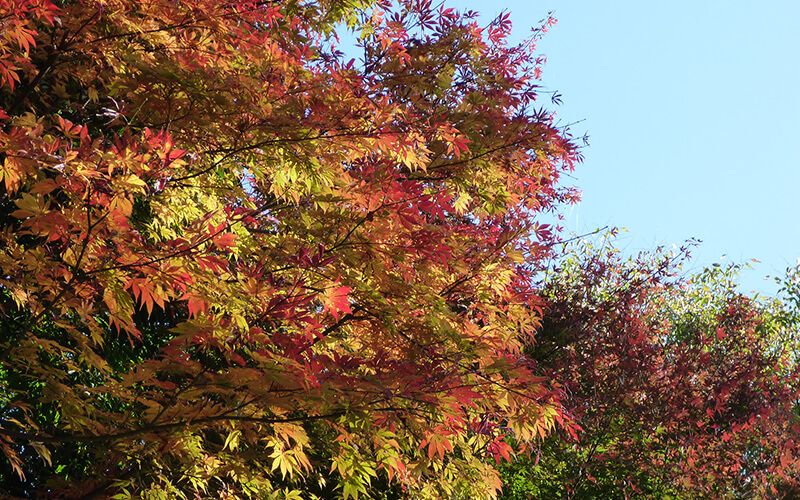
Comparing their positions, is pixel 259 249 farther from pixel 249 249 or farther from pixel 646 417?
pixel 646 417

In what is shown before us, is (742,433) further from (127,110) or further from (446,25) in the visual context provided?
(127,110)

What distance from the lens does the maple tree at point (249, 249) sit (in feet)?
10.5

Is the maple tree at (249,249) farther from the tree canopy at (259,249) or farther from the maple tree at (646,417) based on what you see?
the maple tree at (646,417)

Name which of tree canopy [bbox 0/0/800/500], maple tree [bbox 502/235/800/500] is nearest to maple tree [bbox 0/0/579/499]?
tree canopy [bbox 0/0/800/500]

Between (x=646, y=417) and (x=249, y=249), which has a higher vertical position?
(x=249, y=249)

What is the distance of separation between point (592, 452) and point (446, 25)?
16.3 ft

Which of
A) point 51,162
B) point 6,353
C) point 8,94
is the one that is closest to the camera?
point 51,162

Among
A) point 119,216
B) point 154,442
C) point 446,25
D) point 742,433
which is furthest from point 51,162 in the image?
point 742,433

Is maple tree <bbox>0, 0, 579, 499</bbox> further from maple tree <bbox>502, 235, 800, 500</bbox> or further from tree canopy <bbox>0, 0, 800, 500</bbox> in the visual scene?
maple tree <bbox>502, 235, 800, 500</bbox>

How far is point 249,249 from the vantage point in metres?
4.34

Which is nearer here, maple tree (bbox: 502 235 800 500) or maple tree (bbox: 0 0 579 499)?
maple tree (bbox: 0 0 579 499)

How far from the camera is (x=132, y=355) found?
19.1 ft

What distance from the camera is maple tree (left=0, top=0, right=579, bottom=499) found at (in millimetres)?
3197

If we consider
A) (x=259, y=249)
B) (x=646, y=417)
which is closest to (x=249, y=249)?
(x=259, y=249)
